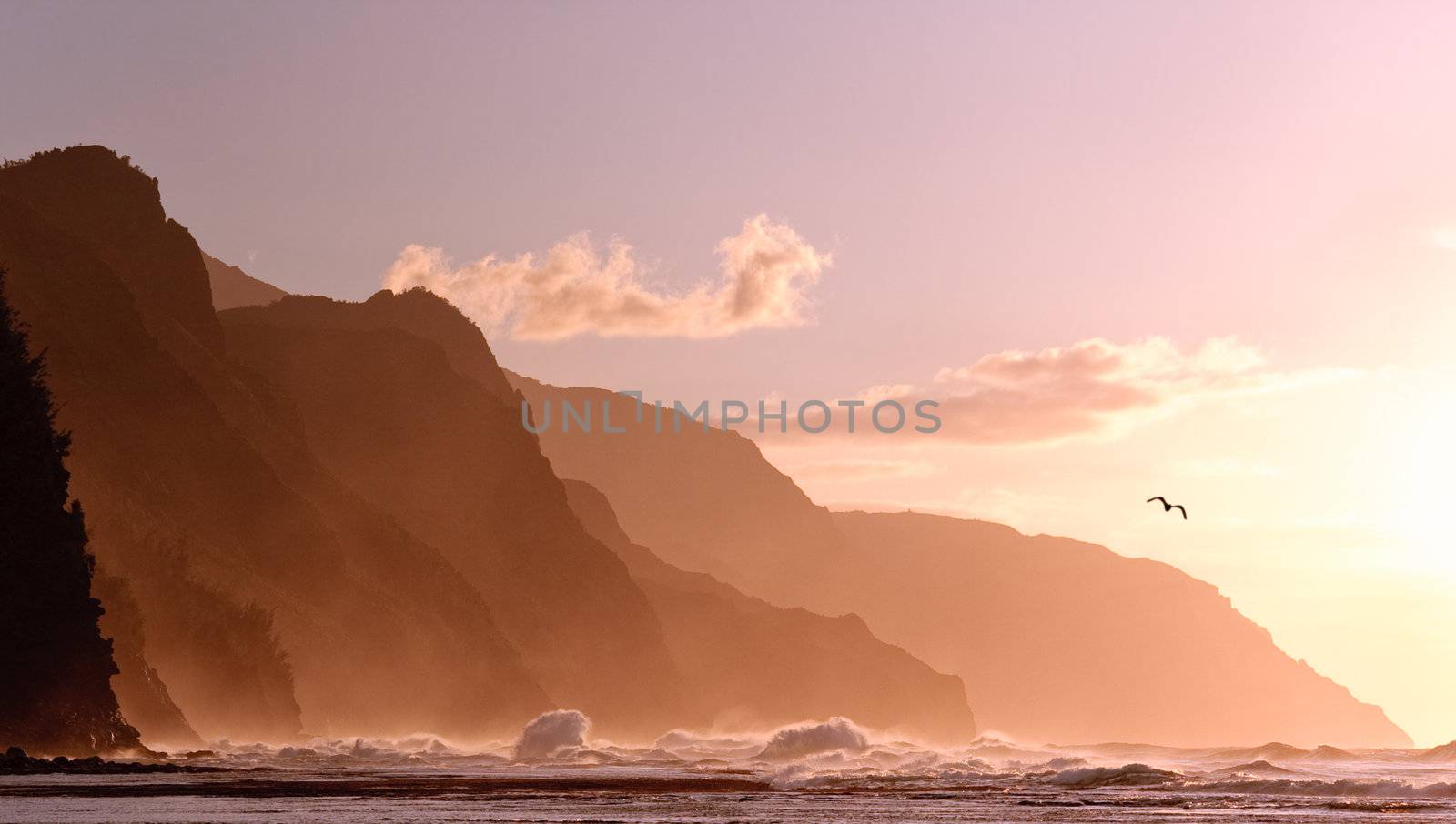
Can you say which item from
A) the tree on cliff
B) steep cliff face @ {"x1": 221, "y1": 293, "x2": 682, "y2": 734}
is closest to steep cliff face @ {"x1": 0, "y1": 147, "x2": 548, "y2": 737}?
steep cliff face @ {"x1": 221, "y1": 293, "x2": 682, "y2": 734}

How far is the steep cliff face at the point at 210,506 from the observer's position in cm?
9231

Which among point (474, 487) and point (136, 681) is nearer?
point (136, 681)

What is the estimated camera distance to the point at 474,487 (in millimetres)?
152750

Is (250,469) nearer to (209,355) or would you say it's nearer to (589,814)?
(209,355)

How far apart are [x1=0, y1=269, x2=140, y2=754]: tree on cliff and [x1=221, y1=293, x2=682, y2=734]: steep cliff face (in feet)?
255

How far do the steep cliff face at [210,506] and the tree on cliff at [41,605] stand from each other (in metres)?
29.8

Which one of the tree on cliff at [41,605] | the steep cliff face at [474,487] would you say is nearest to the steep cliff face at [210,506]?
the steep cliff face at [474,487]

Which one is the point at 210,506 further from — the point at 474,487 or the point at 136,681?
the point at 474,487

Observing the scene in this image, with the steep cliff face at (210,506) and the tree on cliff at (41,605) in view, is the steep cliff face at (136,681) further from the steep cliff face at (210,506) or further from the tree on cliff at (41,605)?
the tree on cliff at (41,605)

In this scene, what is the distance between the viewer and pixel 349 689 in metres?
111

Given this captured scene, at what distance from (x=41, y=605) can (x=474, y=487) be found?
3807 inches

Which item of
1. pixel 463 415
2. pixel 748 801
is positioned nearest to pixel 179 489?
pixel 463 415

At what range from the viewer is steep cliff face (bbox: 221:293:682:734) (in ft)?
475

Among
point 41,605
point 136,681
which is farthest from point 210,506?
point 41,605
